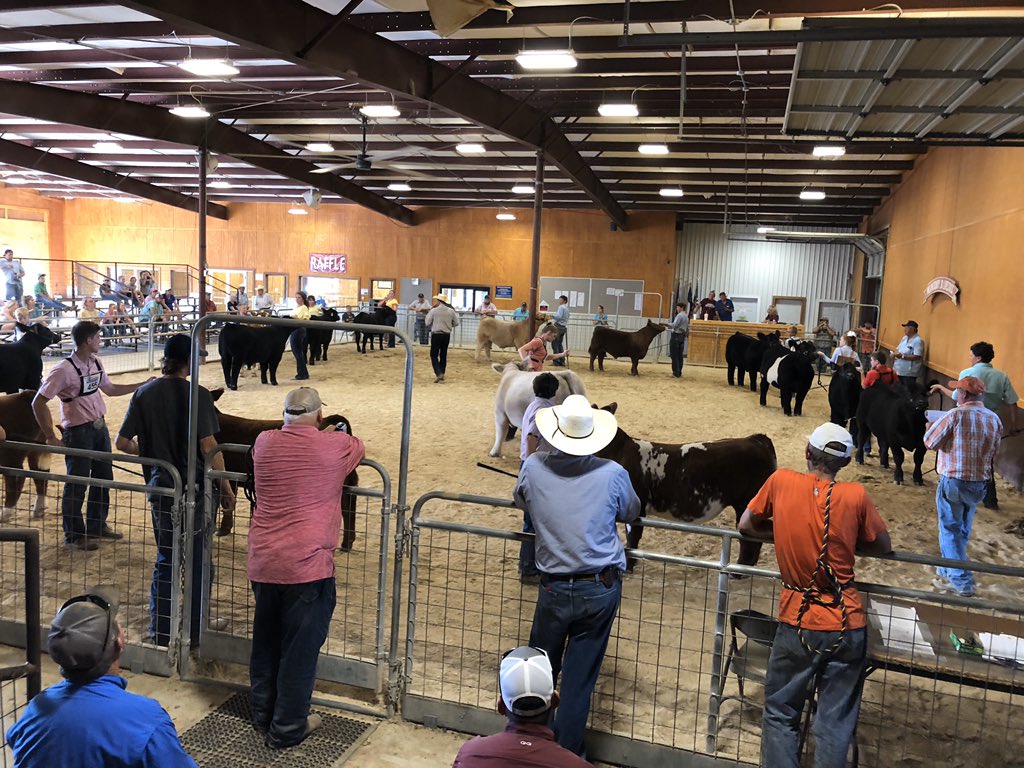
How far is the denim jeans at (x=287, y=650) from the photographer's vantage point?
3.84 m

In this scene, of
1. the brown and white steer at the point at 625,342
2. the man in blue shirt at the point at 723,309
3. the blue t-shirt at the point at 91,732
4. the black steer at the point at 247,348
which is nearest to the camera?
the blue t-shirt at the point at 91,732

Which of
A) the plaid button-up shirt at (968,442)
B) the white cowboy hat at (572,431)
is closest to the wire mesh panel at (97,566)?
the white cowboy hat at (572,431)

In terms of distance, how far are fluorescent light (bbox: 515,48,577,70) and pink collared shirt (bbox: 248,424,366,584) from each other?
8065mm

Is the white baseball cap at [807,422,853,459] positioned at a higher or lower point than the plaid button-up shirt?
higher

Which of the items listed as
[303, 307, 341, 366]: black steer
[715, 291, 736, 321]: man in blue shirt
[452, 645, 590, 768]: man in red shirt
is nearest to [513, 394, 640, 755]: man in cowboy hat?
[452, 645, 590, 768]: man in red shirt

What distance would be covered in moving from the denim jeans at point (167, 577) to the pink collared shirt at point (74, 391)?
5.56ft

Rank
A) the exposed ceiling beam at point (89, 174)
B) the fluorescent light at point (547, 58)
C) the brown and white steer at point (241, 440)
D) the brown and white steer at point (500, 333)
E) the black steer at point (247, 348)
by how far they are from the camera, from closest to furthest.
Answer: the brown and white steer at point (241, 440), the fluorescent light at point (547, 58), the black steer at point (247, 348), the brown and white steer at point (500, 333), the exposed ceiling beam at point (89, 174)

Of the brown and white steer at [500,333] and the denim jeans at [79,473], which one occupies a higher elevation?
the brown and white steer at [500,333]

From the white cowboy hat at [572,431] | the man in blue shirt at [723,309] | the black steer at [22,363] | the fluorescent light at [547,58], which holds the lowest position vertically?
the black steer at [22,363]

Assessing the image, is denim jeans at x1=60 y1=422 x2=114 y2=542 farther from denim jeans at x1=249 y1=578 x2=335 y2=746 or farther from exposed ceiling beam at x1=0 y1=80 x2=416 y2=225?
exposed ceiling beam at x1=0 y1=80 x2=416 y2=225

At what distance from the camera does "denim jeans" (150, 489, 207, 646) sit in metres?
4.63

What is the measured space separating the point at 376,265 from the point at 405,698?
95.4 feet

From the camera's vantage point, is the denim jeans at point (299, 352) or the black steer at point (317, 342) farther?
the black steer at point (317, 342)

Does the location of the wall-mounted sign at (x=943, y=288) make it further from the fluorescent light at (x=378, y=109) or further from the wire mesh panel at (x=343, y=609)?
the wire mesh panel at (x=343, y=609)
